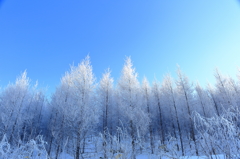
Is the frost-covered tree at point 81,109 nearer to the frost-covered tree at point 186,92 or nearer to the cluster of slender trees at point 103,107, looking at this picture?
the cluster of slender trees at point 103,107

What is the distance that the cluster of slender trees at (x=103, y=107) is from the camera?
6.83 metres

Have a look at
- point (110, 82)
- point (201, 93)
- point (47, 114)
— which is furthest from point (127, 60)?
point (47, 114)

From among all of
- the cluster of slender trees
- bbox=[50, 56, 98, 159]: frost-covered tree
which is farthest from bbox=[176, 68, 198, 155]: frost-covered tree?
bbox=[50, 56, 98, 159]: frost-covered tree

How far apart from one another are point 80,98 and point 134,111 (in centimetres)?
369

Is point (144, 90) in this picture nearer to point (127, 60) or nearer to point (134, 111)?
point (127, 60)

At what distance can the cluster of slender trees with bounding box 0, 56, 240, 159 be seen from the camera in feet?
22.4

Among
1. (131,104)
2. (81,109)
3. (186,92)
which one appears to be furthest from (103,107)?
(186,92)

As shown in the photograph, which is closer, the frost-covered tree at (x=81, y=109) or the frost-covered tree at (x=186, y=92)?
the frost-covered tree at (x=81, y=109)

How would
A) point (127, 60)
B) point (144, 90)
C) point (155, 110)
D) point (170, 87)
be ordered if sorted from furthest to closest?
point (155, 110), point (144, 90), point (170, 87), point (127, 60)

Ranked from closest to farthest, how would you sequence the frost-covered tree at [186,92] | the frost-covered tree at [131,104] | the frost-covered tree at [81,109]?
the frost-covered tree at [81,109]
the frost-covered tree at [131,104]
the frost-covered tree at [186,92]

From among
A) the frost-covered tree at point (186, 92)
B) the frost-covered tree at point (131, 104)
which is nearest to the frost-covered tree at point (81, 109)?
the frost-covered tree at point (131, 104)

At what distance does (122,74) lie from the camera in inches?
414

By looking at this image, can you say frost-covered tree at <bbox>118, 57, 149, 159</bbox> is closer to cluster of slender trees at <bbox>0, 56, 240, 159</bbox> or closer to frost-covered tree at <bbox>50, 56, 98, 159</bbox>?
cluster of slender trees at <bbox>0, 56, 240, 159</bbox>

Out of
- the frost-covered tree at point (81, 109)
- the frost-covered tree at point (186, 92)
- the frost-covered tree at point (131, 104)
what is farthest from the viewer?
the frost-covered tree at point (186, 92)
